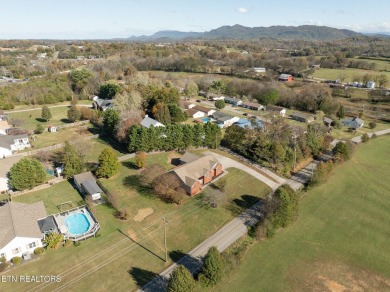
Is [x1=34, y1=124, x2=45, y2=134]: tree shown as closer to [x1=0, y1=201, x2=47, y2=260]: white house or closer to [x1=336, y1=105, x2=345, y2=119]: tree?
[x1=0, y1=201, x2=47, y2=260]: white house

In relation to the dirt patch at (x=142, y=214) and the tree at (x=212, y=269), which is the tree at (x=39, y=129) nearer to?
the dirt patch at (x=142, y=214)

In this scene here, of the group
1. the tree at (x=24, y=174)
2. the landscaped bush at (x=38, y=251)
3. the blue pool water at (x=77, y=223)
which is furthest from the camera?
the tree at (x=24, y=174)

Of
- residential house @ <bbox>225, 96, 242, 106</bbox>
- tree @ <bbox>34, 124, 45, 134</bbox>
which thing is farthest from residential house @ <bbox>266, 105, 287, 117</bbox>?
tree @ <bbox>34, 124, 45, 134</bbox>

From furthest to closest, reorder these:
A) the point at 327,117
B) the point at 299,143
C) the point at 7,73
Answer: the point at 7,73
the point at 327,117
the point at 299,143

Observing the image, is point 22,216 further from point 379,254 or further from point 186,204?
point 379,254

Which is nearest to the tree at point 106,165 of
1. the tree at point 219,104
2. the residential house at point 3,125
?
the residential house at point 3,125

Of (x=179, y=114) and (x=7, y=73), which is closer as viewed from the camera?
(x=179, y=114)

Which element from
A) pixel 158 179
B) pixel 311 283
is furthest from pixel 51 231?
pixel 311 283
